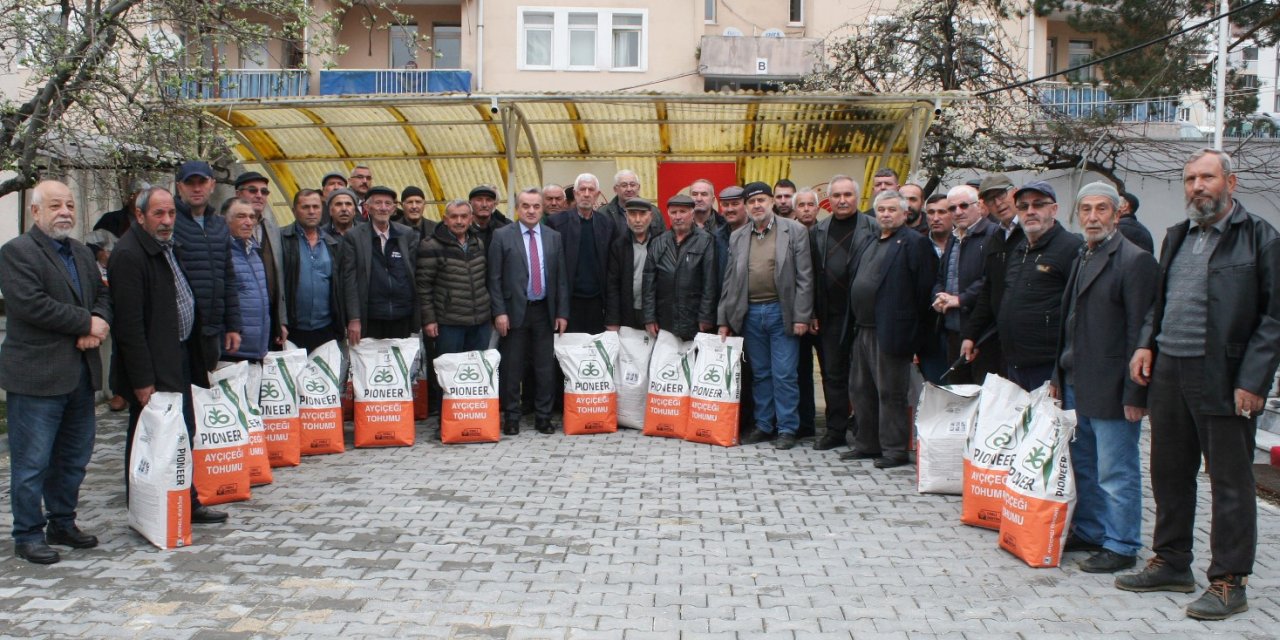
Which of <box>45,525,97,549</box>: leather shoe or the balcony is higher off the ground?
the balcony

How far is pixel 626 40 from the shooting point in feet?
85.4

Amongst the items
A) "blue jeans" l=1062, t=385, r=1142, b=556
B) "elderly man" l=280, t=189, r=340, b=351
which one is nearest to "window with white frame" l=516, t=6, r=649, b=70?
"elderly man" l=280, t=189, r=340, b=351

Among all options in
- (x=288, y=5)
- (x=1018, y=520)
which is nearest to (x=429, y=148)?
(x=288, y=5)

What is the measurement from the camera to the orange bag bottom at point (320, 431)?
26.1 feet

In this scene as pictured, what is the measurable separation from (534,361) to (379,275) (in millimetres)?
1526

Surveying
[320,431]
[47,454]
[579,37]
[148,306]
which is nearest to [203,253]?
[148,306]

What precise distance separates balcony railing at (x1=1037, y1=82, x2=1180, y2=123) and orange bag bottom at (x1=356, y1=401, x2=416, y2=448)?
12995 mm

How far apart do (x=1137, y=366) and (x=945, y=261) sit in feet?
8.29

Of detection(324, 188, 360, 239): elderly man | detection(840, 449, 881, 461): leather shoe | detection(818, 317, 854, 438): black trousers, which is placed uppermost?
detection(324, 188, 360, 239): elderly man

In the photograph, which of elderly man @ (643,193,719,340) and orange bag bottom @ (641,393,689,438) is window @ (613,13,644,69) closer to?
elderly man @ (643,193,719,340)

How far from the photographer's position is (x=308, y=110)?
10.9m

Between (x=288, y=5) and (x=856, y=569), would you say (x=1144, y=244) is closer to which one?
(x=856, y=569)

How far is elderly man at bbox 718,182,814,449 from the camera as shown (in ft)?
27.4

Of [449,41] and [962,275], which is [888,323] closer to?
[962,275]
